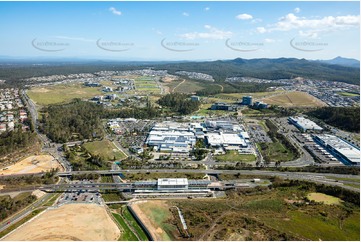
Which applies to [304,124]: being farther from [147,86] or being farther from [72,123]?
[147,86]

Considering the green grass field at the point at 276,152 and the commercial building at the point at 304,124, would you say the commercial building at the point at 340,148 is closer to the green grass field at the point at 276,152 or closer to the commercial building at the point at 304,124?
the commercial building at the point at 304,124

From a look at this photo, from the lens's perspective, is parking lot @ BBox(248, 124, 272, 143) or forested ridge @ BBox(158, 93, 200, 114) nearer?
parking lot @ BBox(248, 124, 272, 143)

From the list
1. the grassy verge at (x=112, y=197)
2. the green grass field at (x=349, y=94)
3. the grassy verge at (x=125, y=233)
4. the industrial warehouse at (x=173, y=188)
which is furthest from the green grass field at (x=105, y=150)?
the green grass field at (x=349, y=94)

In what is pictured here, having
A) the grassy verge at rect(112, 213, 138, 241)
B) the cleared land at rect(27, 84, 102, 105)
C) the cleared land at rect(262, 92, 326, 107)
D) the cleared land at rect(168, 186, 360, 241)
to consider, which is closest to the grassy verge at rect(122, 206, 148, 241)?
the grassy verge at rect(112, 213, 138, 241)

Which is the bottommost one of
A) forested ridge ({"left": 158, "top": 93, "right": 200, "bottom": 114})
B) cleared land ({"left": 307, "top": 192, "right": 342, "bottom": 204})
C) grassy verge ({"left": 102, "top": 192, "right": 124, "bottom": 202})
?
cleared land ({"left": 307, "top": 192, "right": 342, "bottom": 204})

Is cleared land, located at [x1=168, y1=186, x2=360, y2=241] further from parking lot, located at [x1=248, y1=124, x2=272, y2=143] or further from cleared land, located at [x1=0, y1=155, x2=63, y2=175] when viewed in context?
cleared land, located at [x1=0, y1=155, x2=63, y2=175]

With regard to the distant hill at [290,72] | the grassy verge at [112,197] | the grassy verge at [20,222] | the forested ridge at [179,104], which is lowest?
the grassy verge at [112,197]

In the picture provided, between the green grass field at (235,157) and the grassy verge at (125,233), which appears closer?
the grassy verge at (125,233)

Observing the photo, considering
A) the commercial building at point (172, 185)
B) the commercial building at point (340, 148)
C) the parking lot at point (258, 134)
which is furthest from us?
the parking lot at point (258, 134)
